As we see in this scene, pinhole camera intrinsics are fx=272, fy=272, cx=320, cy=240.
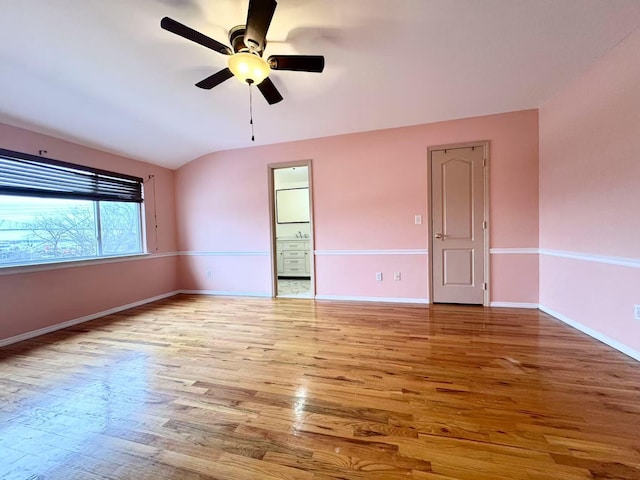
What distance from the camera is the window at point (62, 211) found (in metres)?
2.95

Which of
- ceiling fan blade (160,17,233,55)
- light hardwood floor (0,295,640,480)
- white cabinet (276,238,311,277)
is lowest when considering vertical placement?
light hardwood floor (0,295,640,480)

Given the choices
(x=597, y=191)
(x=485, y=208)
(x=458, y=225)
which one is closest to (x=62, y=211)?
(x=458, y=225)

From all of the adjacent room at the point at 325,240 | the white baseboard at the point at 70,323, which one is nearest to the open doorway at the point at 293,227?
the adjacent room at the point at 325,240

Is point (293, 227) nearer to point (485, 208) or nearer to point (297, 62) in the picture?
point (485, 208)

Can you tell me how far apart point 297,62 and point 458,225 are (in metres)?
2.98

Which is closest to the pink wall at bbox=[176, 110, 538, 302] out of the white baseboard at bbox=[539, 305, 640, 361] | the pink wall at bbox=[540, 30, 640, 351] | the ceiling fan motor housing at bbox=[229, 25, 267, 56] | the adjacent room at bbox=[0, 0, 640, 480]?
the adjacent room at bbox=[0, 0, 640, 480]

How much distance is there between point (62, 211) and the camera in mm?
3420

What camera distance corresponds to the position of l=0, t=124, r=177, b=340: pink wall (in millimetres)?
2941

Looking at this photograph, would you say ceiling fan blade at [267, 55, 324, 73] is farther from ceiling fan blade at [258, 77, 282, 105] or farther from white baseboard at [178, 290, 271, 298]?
white baseboard at [178, 290, 271, 298]

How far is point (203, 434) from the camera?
1.50m

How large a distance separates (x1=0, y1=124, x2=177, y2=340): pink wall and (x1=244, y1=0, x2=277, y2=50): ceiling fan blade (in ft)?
9.95

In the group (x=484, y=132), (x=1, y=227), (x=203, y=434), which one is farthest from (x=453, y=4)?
(x=1, y=227)

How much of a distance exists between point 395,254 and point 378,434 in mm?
2825

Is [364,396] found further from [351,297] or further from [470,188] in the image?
[470,188]
